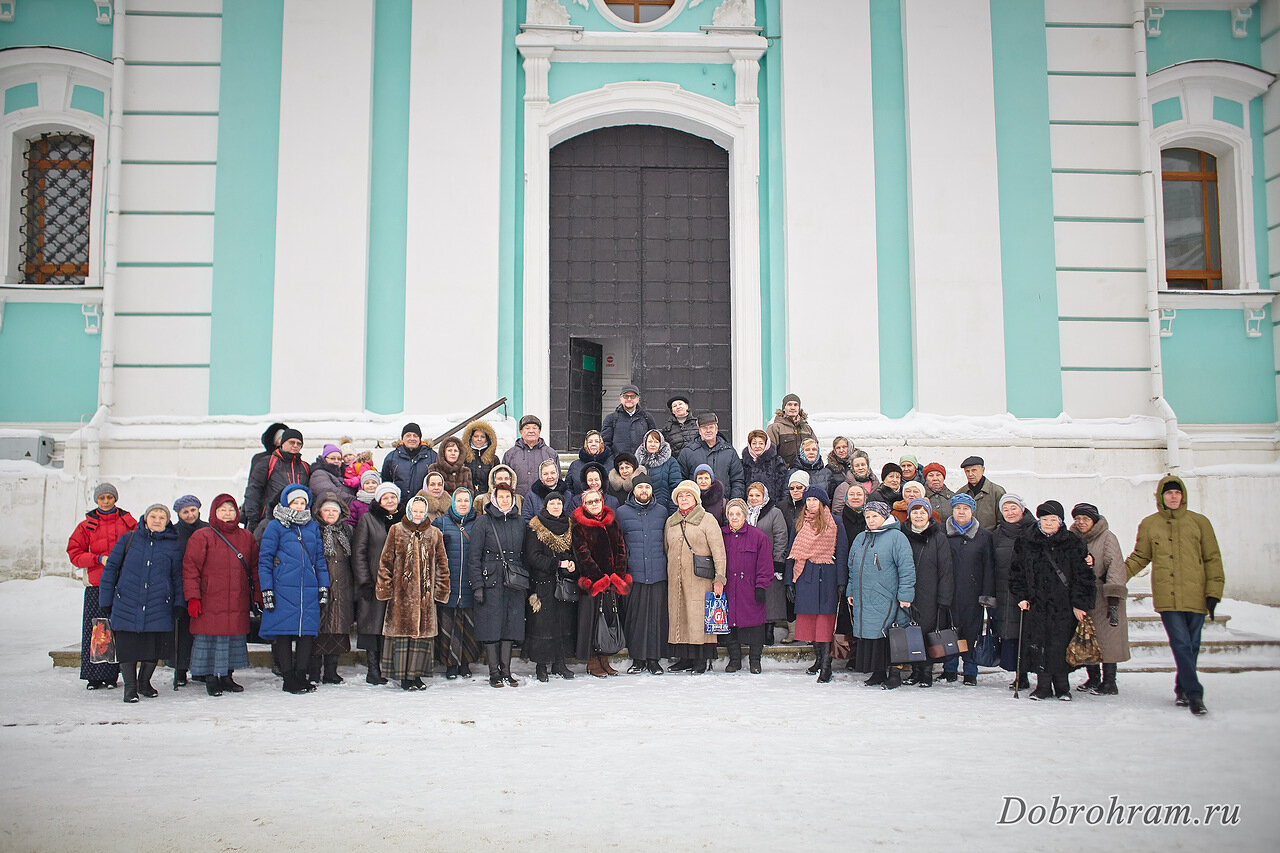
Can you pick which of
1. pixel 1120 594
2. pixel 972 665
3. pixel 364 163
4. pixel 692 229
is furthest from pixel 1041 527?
pixel 364 163

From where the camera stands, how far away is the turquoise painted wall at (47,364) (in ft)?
35.4

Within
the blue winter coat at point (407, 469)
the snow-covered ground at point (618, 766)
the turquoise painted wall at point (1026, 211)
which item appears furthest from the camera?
the turquoise painted wall at point (1026, 211)

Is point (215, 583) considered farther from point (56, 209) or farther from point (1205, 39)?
point (1205, 39)

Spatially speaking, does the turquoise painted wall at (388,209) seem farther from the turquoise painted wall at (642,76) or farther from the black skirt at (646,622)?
the black skirt at (646,622)

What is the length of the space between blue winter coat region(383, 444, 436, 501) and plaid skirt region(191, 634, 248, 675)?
1929 millimetres

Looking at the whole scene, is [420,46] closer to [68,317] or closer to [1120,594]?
[68,317]

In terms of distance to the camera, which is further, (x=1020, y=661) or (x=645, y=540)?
(x=645, y=540)

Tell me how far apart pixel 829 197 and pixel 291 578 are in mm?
7041

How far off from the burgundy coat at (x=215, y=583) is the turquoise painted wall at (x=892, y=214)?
6785mm

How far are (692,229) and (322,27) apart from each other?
4.60 m

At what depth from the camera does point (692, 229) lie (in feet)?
38.9

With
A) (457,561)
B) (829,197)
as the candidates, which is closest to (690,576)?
(457,561)

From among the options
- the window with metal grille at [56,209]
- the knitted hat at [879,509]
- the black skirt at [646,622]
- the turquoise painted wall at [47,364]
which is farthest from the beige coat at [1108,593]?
the window with metal grille at [56,209]

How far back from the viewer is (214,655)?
7.09 metres
